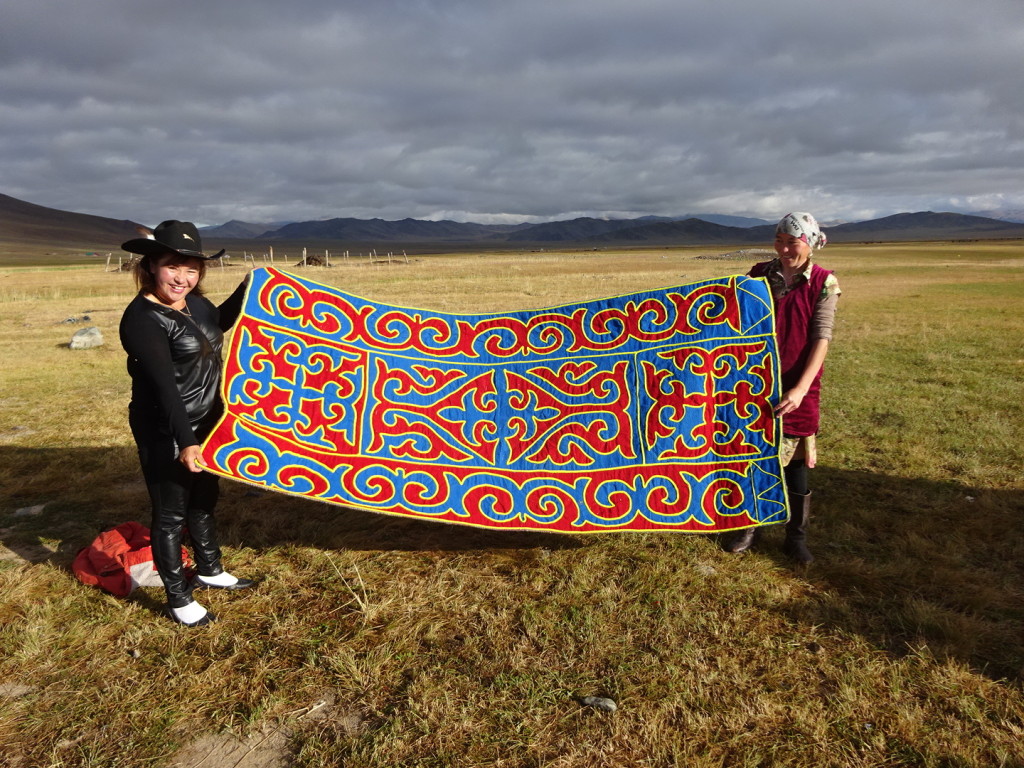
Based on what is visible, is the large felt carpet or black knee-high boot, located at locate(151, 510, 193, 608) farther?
the large felt carpet

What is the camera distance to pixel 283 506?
5258 millimetres

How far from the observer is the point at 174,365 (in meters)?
3.23

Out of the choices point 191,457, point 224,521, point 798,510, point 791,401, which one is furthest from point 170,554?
point 798,510

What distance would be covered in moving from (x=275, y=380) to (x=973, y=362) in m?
12.1

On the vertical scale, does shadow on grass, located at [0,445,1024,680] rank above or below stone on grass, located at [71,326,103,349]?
below

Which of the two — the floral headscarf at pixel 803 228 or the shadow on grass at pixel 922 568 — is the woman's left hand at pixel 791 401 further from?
the shadow on grass at pixel 922 568

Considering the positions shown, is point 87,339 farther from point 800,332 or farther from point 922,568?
point 922,568

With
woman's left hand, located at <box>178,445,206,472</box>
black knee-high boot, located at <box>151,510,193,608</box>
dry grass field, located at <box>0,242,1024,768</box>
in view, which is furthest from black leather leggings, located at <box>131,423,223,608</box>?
dry grass field, located at <box>0,242,1024,768</box>

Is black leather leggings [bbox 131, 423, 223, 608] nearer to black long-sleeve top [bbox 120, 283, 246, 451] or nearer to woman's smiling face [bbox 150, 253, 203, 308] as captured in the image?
black long-sleeve top [bbox 120, 283, 246, 451]

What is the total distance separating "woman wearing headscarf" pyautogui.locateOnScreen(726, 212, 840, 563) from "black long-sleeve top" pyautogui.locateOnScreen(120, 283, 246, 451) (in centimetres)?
367

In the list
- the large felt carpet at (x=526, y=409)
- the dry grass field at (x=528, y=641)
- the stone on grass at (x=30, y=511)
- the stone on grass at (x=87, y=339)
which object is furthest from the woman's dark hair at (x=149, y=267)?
the stone on grass at (x=87, y=339)

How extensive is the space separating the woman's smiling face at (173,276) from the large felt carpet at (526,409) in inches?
A: 22.5

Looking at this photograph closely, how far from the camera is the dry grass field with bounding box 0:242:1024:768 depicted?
2635 millimetres

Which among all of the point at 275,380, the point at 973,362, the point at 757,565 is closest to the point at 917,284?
the point at 973,362
